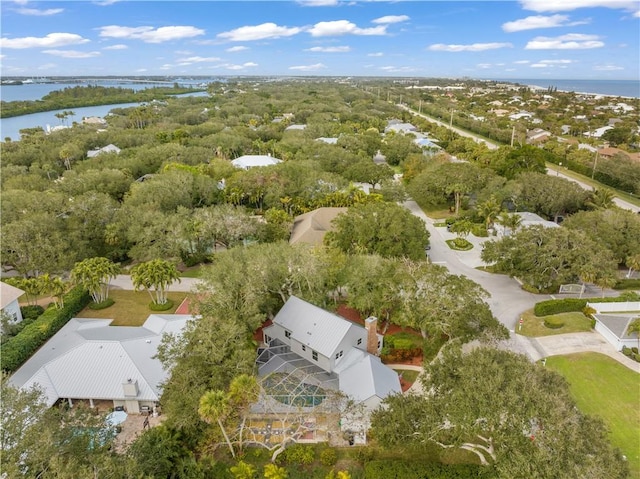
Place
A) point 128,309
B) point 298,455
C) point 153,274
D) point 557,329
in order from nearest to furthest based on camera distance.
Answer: point 298,455 < point 557,329 < point 153,274 < point 128,309

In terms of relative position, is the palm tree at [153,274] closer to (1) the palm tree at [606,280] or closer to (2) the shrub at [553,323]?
(2) the shrub at [553,323]

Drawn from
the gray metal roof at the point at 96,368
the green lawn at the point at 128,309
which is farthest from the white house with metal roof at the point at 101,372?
the green lawn at the point at 128,309

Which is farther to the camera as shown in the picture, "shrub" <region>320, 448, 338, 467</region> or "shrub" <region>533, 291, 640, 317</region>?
"shrub" <region>533, 291, 640, 317</region>

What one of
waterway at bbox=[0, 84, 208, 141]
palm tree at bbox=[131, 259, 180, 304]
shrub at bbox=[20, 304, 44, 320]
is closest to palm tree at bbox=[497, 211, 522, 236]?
palm tree at bbox=[131, 259, 180, 304]

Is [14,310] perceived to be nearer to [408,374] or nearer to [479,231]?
[408,374]

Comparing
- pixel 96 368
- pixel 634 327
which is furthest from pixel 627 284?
pixel 96 368

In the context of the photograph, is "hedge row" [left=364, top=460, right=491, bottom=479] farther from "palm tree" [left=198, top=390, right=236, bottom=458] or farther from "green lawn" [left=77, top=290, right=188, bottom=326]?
"green lawn" [left=77, top=290, right=188, bottom=326]
